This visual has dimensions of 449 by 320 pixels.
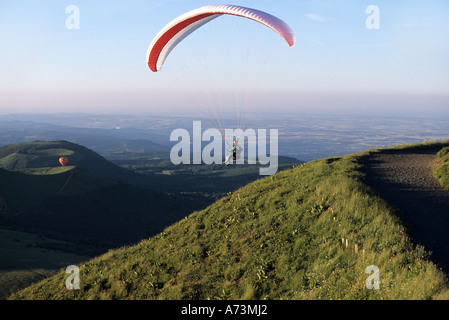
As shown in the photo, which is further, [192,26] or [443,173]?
[192,26]

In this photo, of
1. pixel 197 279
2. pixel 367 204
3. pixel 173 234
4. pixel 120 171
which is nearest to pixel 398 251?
pixel 367 204

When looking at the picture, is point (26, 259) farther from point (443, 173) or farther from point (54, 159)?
point (54, 159)

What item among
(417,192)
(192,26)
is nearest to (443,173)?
(417,192)

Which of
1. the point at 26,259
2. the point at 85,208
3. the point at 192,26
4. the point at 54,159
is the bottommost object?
the point at 85,208

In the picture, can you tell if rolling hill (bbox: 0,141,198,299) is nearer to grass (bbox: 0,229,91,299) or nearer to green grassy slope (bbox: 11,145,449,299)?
grass (bbox: 0,229,91,299)

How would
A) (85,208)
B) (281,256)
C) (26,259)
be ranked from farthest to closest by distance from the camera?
(85,208), (26,259), (281,256)

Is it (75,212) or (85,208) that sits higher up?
(85,208)

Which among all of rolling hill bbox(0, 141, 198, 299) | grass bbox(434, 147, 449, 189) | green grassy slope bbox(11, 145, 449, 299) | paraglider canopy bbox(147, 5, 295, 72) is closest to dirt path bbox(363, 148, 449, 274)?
grass bbox(434, 147, 449, 189)
